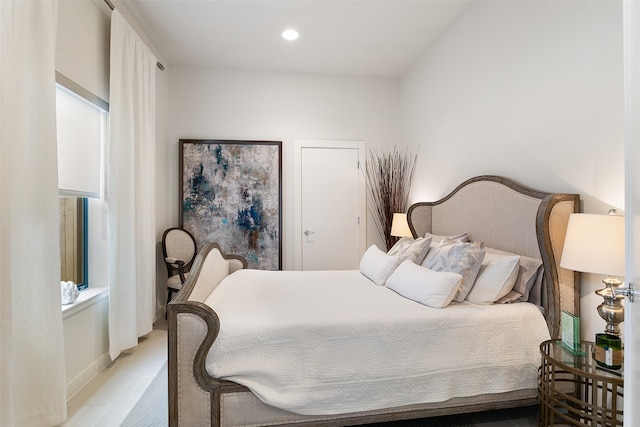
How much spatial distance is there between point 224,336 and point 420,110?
126 inches

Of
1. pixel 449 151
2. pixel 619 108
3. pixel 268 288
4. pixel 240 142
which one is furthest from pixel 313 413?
pixel 240 142

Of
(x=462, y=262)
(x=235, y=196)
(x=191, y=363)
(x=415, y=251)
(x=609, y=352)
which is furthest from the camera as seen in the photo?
(x=235, y=196)

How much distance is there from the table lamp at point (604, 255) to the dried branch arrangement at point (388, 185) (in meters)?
A: 2.45

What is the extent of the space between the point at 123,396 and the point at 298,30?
10.8ft

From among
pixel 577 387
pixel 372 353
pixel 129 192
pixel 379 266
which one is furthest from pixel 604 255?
pixel 129 192

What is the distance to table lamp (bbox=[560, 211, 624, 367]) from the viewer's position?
1388 millimetres

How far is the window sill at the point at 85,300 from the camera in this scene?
2016mm

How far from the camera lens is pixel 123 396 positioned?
208cm

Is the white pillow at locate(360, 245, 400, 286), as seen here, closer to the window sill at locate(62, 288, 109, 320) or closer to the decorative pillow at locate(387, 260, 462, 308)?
the decorative pillow at locate(387, 260, 462, 308)

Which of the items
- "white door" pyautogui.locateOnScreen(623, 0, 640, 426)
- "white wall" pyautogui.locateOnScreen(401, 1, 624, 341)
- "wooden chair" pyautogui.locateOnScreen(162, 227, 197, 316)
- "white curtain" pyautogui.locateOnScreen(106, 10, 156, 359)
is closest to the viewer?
"white door" pyautogui.locateOnScreen(623, 0, 640, 426)

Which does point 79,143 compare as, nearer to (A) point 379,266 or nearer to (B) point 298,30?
(B) point 298,30

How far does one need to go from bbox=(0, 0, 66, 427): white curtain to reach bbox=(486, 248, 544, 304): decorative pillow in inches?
95.0

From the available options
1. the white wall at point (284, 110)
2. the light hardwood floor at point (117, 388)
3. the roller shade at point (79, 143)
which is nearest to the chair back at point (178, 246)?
the white wall at point (284, 110)

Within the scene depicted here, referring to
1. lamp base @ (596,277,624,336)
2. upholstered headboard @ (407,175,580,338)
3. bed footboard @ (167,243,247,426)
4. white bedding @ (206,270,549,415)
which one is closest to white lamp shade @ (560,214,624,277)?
lamp base @ (596,277,624,336)
